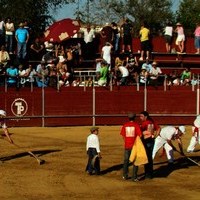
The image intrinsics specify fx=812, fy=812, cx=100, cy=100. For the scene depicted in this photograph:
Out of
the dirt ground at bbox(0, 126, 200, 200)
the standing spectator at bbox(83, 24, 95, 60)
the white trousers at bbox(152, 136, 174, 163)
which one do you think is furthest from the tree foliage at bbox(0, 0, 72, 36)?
the white trousers at bbox(152, 136, 174, 163)

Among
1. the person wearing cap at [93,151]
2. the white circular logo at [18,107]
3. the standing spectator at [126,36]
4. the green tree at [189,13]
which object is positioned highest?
the green tree at [189,13]

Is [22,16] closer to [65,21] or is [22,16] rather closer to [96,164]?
[65,21]

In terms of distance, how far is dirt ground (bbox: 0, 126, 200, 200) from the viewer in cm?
1938

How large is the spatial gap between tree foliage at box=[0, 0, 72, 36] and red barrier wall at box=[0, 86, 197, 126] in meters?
13.4

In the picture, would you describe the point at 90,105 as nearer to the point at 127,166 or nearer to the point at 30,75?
the point at 30,75

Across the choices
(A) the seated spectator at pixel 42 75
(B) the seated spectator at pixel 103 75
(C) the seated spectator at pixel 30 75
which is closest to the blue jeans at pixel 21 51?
(C) the seated spectator at pixel 30 75

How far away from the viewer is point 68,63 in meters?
35.7

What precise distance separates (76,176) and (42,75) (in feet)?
39.8

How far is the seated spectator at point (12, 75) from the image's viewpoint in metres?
32.5

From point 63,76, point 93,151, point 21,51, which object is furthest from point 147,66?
point 93,151

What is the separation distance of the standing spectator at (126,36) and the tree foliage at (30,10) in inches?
428

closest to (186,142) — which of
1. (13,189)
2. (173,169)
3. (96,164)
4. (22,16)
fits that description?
(173,169)

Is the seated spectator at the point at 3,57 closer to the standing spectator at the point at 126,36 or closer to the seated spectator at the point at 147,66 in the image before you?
the seated spectator at the point at 147,66

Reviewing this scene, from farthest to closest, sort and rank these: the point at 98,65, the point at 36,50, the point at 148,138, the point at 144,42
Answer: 1. the point at 144,42
2. the point at 36,50
3. the point at 98,65
4. the point at 148,138
